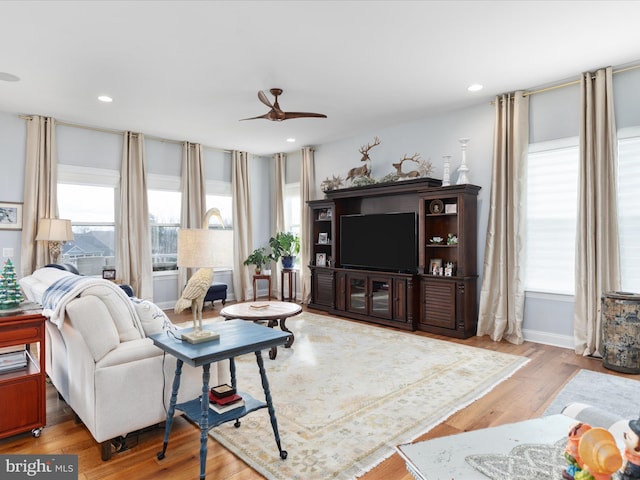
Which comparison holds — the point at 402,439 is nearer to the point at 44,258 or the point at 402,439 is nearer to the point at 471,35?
the point at 471,35

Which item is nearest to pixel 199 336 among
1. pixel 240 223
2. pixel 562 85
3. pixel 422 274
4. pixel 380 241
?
pixel 422 274

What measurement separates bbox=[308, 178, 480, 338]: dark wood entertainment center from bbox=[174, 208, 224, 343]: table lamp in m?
3.43

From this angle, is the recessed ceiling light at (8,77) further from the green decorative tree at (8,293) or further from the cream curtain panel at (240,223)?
the cream curtain panel at (240,223)

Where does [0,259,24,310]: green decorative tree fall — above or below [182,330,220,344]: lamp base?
above

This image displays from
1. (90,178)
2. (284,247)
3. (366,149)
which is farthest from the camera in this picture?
(284,247)

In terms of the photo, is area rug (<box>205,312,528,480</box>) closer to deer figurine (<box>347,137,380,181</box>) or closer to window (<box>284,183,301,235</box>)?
deer figurine (<box>347,137,380,181</box>)

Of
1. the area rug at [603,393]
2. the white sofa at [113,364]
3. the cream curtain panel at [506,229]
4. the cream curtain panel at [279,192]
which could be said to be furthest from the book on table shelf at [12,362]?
the cream curtain panel at [279,192]

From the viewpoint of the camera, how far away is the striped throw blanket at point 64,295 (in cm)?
226

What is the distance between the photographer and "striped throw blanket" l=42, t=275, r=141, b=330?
2258 mm

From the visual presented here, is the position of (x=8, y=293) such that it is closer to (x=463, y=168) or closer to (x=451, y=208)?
(x=451, y=208)

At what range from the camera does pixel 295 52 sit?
3504mm

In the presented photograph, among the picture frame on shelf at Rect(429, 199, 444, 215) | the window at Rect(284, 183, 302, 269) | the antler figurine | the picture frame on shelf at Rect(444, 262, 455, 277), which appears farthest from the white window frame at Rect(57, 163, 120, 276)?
the picture frame on shelf at Rect(444, 262, 455, 277)

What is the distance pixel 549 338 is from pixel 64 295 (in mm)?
4699

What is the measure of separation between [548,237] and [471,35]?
2.48 metres
